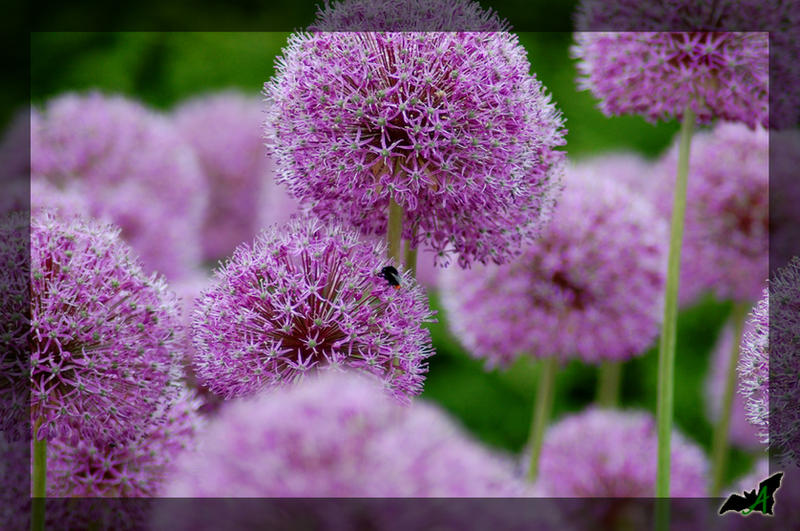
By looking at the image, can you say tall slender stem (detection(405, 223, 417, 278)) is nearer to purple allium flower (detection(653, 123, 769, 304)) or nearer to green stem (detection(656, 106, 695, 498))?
green stem (detection(656, 106, 695, 498))

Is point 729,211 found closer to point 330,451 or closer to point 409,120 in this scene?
point 409,120

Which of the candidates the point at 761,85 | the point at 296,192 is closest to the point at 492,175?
the point at 296,192

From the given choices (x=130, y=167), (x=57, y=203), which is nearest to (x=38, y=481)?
(x=57, y=203)

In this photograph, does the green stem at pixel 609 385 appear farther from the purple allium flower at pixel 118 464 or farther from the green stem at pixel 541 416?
the purple allium flower at pixel 118 464

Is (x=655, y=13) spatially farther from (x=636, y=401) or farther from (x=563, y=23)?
(x=636, y=401)

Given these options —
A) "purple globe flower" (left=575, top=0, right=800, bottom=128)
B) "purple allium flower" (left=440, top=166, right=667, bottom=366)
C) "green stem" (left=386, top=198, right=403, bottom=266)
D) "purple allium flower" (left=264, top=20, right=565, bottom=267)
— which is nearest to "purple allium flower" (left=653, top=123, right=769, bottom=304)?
"purple allium flower" (left=440, top=166, right=667, bottom=366)

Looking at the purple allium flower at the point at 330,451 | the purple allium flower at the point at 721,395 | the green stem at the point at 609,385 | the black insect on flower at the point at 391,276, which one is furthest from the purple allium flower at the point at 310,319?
the purple allium flower at the point at 721,395
